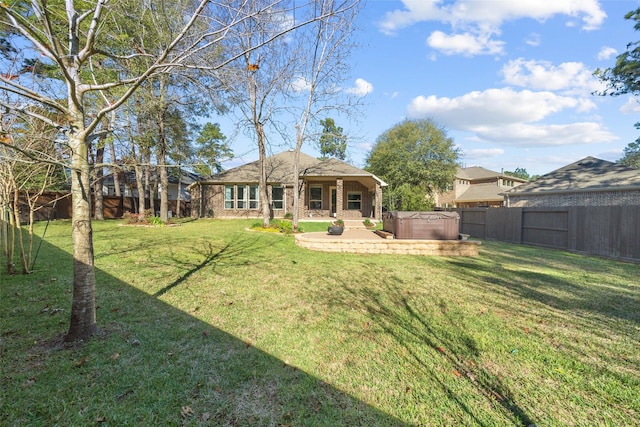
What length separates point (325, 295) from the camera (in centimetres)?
471

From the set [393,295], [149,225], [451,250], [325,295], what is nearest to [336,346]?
[325,295]

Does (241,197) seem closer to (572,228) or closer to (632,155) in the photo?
(572,228)

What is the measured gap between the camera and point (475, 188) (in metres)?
36.1

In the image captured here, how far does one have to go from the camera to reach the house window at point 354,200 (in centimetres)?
2138

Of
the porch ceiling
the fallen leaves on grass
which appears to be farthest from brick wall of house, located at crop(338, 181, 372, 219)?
the fallen leaves on grass

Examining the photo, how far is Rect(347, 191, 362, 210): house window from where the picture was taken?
70.1 ft

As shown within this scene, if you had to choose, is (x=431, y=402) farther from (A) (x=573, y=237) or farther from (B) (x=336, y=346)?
(A) (x=573, y=237)

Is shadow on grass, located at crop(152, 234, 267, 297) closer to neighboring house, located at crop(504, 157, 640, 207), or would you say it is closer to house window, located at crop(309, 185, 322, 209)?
house window, located at crop(309, 185, 322, 209)

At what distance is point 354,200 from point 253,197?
25.0 ft

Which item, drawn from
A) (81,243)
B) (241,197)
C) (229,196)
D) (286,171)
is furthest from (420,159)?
(81,243)

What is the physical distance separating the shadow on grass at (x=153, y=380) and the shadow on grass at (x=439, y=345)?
0.82 m

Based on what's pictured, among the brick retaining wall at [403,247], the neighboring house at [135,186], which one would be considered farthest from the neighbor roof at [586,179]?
the neighboring house at [135,186]

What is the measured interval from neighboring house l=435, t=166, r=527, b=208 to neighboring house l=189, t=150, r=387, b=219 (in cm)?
1781

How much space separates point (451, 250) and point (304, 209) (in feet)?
41.9
